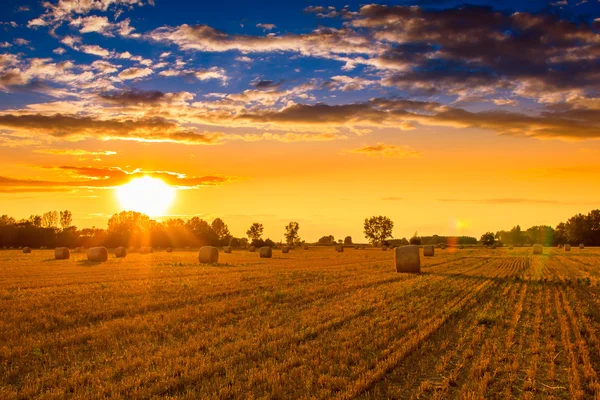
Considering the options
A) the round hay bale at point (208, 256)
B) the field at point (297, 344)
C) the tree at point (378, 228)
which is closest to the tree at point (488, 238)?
the tree at point (378, 228)

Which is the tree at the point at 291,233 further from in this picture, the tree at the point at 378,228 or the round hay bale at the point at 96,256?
the round hay bale at the point at 96,256

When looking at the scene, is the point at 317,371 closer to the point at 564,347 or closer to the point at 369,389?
the point at 369,389

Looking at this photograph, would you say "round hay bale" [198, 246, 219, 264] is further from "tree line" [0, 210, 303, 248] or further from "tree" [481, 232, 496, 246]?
"tree" [481, 232, 496, 246]

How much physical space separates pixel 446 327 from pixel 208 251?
97.0ft

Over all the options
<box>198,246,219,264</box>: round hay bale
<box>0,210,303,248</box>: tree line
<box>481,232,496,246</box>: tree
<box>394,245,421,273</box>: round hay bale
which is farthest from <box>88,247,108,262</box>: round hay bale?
<box>481,232,496,246</box>: tree

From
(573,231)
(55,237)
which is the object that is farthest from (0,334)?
(573,231)

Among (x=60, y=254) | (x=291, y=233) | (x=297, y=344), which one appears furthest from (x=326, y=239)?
(x=297, y=344)

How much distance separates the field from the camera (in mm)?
7832

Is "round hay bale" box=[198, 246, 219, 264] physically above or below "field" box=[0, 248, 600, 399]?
above

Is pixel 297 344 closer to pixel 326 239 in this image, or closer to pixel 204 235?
pixel 204 235

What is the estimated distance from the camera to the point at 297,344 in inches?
415

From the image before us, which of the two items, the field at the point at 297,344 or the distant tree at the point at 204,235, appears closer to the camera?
the field at the point at 297,344

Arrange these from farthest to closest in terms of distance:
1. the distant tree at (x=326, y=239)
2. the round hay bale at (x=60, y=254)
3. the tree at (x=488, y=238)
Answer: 1. the distant tree at (x=326, y=239)
2. the tree at (x=488, y=238)
3. the round hay bale at (x=60, y=254)

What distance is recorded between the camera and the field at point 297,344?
783cm
